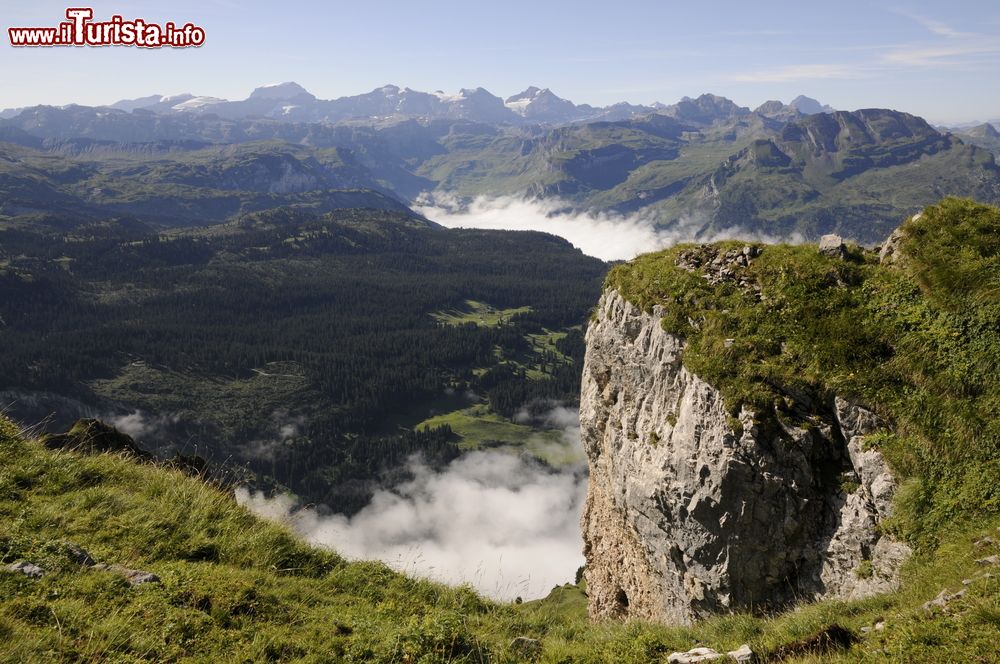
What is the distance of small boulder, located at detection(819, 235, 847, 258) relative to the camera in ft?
70.6

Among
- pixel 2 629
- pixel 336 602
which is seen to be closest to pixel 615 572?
pixel 336 602

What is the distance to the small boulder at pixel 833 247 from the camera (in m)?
21.5

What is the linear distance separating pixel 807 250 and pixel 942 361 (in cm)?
678

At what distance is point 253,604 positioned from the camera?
11711 millimetres

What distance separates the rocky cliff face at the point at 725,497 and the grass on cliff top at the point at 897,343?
70 cm

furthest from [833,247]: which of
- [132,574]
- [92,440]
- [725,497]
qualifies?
[92,440]

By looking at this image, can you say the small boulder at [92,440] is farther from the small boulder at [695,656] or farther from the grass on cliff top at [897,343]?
the grass on cliff top at [897,343]

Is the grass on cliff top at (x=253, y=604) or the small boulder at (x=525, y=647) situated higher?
the grass on cliff top at (x=253, y=604)

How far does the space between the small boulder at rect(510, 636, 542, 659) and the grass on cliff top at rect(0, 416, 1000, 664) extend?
164mm

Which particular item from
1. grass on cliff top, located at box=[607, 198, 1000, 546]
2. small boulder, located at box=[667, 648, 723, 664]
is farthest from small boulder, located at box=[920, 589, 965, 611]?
small boulder, located at box=[667, 648, 723, 664]

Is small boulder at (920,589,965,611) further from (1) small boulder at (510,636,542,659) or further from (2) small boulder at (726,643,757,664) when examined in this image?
(1) small boulder at (510,636,542,659)

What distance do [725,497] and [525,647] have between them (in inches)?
407

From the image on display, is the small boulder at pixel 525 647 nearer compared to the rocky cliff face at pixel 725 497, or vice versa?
the small boulder at pixel 525 647

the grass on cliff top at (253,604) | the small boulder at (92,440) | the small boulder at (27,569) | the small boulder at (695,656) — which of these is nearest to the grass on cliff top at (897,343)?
the grass on cliff top at (253,604)
